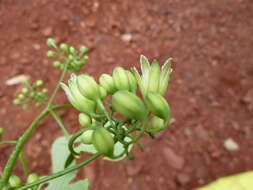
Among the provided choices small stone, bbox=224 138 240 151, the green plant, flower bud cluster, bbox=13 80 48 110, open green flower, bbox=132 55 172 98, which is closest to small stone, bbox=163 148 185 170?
small stone, bbox=224 138 240 151

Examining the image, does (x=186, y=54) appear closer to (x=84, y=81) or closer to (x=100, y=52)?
(x=100, y=52)

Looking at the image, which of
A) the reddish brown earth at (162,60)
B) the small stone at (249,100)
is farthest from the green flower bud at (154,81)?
the small stone at (249,100)

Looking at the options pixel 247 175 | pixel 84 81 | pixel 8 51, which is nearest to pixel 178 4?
pixel 8 51

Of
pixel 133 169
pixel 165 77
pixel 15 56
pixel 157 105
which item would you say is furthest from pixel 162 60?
pixel 157 105

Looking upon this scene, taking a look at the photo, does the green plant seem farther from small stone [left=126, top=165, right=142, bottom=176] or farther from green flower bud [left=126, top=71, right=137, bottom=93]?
small stone [left=126, top=165, right=142, bottom=176]

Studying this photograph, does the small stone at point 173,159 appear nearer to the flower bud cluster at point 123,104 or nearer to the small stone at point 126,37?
the small stone at point 126,37

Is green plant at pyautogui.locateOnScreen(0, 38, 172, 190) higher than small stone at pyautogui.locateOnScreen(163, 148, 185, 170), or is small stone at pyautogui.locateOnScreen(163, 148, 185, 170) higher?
green plant at pyautogui.locateOnScreen(0, 38, 172, 190)
